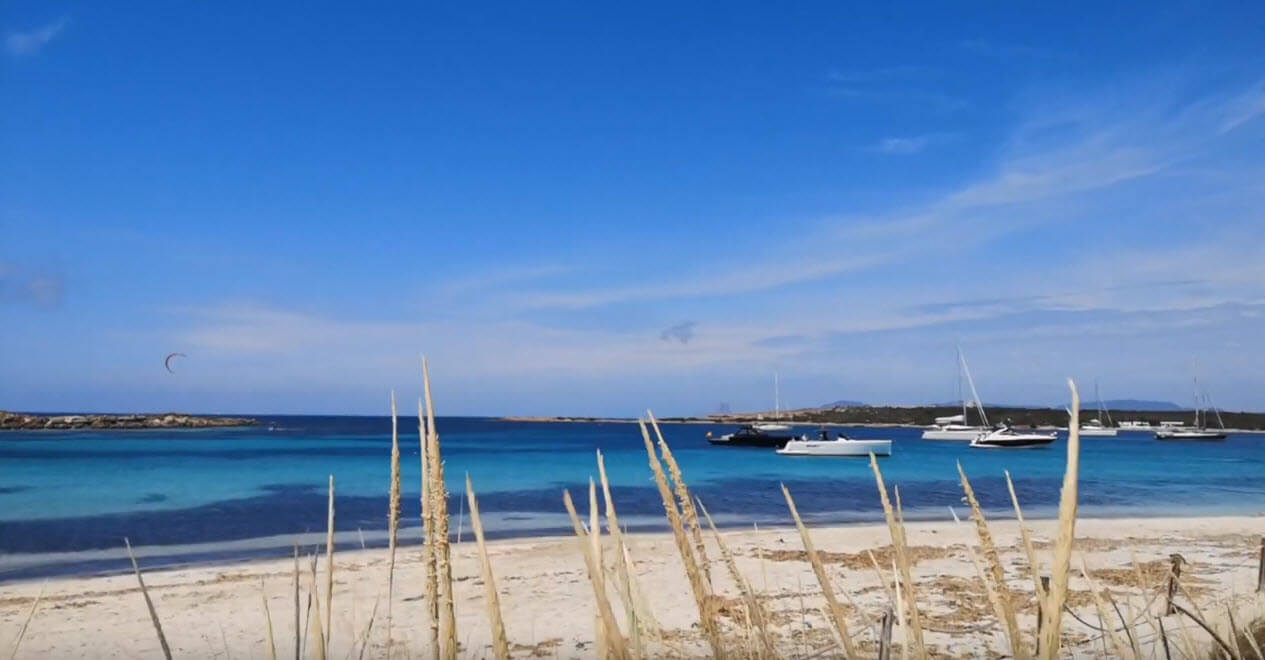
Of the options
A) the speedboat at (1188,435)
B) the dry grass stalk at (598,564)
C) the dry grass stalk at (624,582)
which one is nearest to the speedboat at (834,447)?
the speedboat at (1188,435)

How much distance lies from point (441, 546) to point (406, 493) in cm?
2357

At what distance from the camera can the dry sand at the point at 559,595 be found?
828cm

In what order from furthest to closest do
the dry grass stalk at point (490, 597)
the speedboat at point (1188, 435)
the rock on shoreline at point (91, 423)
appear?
the rock on shoreline at point (91, 423), the speedboat at point (1188, 435), the dry grass stalk at point (490, 597)

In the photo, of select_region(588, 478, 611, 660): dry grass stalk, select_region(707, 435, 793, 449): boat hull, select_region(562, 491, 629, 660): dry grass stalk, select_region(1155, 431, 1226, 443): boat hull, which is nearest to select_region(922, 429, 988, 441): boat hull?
select_region(707, 435, 793, 449): boat hull

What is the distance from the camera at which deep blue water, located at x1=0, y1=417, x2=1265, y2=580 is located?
1838cm

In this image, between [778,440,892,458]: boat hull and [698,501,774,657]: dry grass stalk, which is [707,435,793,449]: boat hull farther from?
[698,501,774,657]: dry grass stalk

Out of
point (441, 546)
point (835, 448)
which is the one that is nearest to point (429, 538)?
point (441, 546)

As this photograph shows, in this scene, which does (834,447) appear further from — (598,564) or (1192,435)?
(1192,435)

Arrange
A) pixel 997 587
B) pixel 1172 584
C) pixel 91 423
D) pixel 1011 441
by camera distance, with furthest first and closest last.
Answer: pixel 91 423 < pixel 1011 441 < pixel 1172 584 < pixel 997 587

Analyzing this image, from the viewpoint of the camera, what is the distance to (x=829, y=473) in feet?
122

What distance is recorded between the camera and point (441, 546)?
1117 mm

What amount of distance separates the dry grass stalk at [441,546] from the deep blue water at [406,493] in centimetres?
646

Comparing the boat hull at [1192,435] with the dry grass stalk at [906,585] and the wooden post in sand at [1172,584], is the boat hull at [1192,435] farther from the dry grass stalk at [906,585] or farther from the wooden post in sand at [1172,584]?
the dry grass stalk at [906,585]

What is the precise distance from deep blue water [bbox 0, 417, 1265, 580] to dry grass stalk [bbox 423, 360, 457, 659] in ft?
21.2
